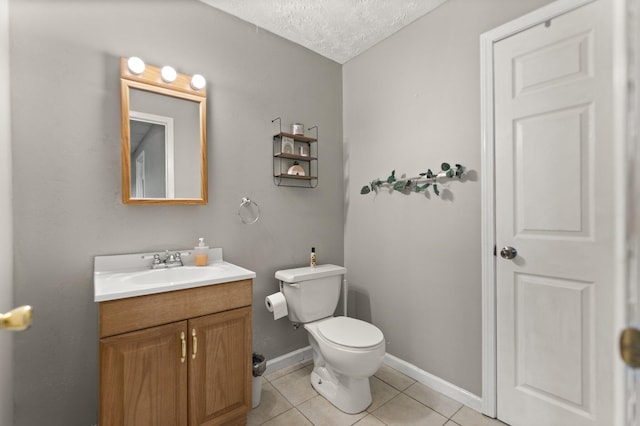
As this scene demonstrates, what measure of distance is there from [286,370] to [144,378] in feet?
3.80

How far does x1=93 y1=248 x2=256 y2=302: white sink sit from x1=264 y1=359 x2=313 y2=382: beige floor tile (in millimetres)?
925

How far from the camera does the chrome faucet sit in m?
1.66

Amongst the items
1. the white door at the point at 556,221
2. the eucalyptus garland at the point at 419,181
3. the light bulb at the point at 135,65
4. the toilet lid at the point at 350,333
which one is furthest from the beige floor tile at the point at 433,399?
the light bulb at the point at 135,65

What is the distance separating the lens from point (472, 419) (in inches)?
65.2

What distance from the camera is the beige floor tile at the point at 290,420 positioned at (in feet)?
5.37

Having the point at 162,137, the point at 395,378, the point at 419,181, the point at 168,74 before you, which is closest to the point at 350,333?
the point at 395,378

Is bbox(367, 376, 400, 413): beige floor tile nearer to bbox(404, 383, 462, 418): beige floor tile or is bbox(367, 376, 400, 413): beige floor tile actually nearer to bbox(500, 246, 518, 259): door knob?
bbox(404, 383, 462, 418): beige floor tile

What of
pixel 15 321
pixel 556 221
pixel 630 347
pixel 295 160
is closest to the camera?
pixel 630 347

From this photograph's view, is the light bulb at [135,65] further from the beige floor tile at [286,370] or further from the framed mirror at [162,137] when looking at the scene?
the beige floor tile at [286,370]

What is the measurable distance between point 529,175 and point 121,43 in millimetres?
2328

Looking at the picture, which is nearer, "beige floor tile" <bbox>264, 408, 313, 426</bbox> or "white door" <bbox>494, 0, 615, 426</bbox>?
"white door" <bbox>494, 0, 615, 426</bbox>

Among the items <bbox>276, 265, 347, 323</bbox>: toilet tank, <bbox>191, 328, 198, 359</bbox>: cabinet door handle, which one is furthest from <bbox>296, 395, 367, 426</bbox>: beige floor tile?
<bbox>191, 328, 198, 359</bbox>: cabinet door handle

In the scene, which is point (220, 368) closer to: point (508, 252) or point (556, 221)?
point (508, 252)

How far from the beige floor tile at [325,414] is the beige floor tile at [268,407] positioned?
4.3 inches
